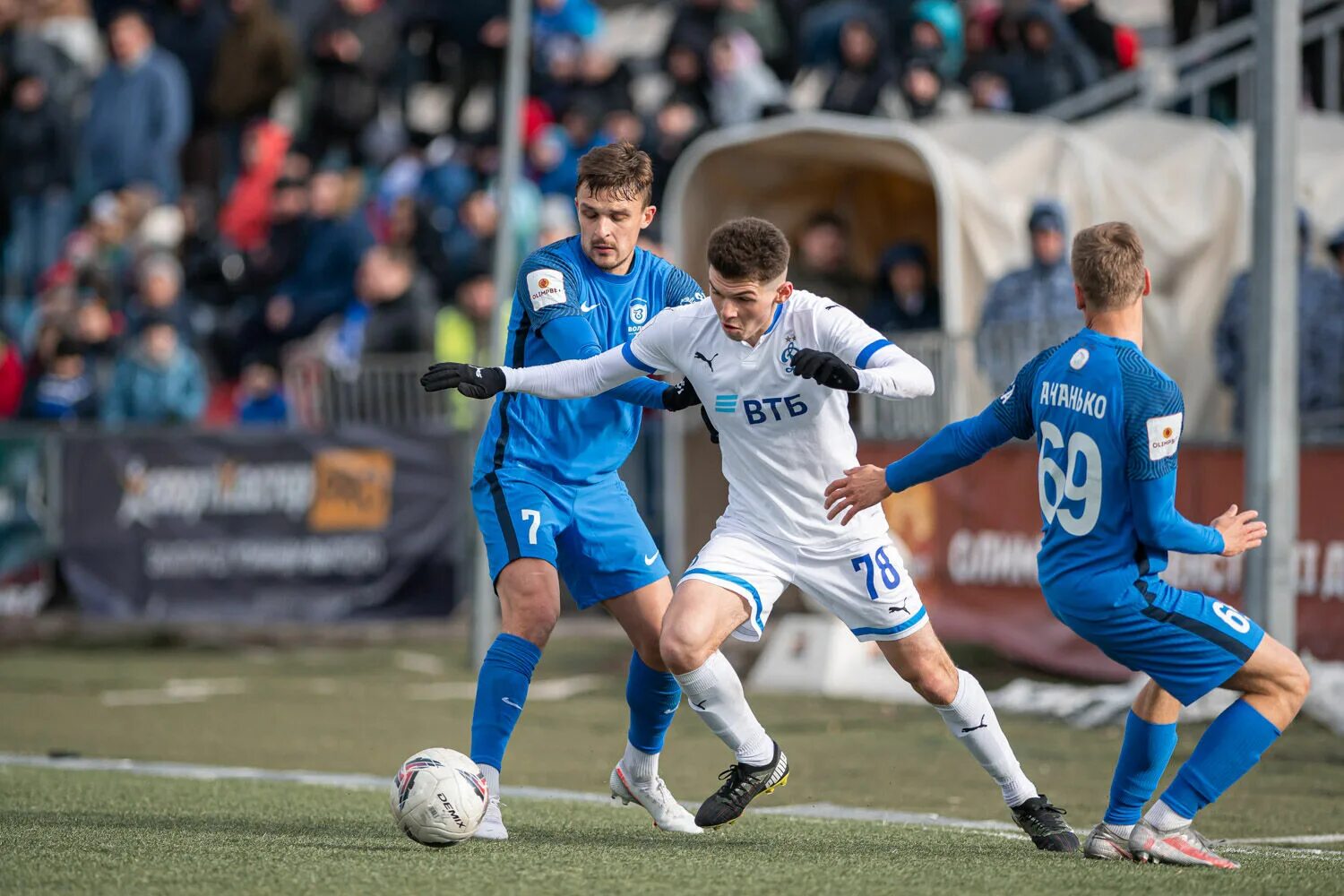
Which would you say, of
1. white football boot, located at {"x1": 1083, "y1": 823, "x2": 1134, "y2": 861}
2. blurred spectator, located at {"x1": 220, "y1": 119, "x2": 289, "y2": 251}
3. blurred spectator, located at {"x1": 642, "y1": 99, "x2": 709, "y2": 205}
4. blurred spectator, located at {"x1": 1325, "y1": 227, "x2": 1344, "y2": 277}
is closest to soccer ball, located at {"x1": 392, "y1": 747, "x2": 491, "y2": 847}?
white football boot, located at {"x1": 1083, "y1": 823, "x2": 1134, "y2": 861}

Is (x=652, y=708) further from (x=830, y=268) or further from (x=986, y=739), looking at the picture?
(x=830, y=268)

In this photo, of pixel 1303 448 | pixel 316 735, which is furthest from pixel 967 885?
pixel 1303 448

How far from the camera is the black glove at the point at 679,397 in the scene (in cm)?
732

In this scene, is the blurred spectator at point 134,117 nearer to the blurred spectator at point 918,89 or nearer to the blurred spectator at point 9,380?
the blurred spectator at point 9,380

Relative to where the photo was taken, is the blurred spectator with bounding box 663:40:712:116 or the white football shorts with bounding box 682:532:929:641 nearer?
the white football shorts with bounding box 682:532:929:641

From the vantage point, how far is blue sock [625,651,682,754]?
25.3 feet

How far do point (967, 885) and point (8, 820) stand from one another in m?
3.55

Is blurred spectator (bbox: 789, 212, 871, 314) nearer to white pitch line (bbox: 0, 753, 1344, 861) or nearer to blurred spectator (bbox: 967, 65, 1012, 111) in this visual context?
blurred spectator (bbox: 967, 65, 1012, 111)

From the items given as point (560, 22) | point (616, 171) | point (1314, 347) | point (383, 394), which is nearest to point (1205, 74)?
point (1314, 347)

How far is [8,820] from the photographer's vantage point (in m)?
7.50

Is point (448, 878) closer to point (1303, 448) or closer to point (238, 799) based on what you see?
point (238, 799)

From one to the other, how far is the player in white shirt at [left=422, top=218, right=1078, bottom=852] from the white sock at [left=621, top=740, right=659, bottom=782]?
379mm

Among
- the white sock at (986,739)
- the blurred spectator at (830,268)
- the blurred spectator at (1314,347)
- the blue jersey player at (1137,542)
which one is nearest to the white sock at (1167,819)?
the blue jersey player at (1137,542)

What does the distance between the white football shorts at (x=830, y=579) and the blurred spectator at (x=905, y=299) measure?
856 cm
